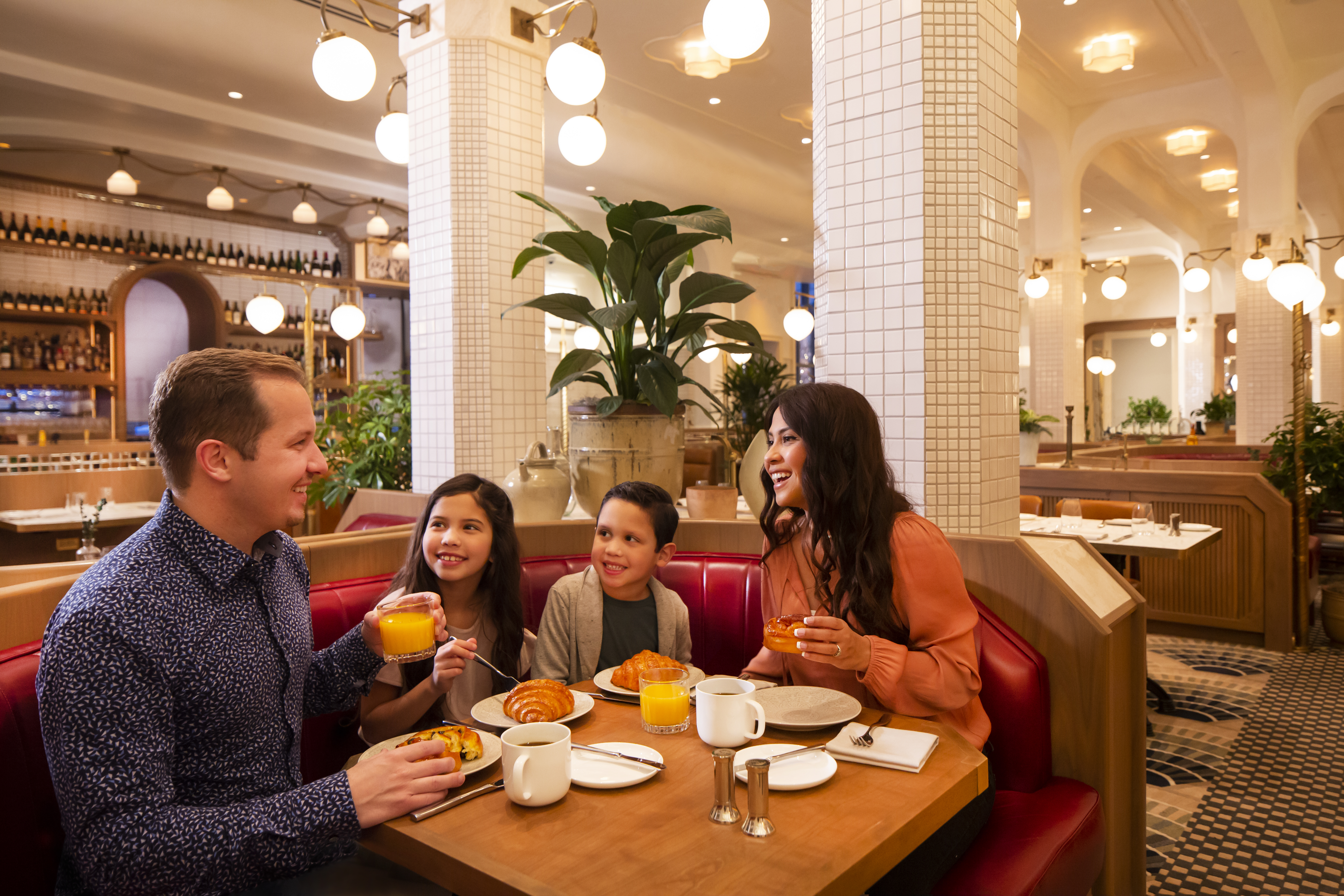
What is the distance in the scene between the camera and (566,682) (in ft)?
6.87

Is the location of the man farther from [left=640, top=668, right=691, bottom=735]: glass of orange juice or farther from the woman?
the woman

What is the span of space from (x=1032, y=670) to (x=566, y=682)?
42.6 inches

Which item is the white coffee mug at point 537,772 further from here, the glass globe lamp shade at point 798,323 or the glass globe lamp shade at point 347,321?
the glass globe lamp shade at point 798,323

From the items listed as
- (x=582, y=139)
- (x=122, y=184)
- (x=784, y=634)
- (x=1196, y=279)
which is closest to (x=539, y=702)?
(x=784, y=634)

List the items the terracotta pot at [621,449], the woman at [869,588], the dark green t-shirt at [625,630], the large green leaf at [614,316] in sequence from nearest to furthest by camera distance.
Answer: the woman at [869,588] < the dark green t-shirt at [625,630] < the large green leaf at [614,316] < the terracotta pot at [621,449]

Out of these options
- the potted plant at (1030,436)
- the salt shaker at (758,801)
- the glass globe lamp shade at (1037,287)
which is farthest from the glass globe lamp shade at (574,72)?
the glass globe lamp shade at (1037,287)

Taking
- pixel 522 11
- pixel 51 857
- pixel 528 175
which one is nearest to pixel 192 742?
pixel 51 857

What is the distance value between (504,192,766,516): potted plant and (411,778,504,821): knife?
163 centimetres

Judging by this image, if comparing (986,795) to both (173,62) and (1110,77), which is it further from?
(1110,77)

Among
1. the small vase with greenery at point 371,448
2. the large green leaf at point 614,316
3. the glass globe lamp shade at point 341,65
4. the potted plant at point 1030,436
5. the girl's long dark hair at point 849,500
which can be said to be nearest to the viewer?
the girl's long dark hair at point 849,500

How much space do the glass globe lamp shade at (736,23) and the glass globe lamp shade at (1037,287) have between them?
23.6ft

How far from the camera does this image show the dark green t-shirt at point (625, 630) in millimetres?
2123

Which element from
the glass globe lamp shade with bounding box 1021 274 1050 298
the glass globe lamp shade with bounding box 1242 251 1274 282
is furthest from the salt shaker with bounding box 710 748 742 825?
the glass globe lamp shade with bounding box 1021 274 1050 298

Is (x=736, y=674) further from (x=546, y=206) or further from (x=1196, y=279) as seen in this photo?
(x=1196, y=279)
